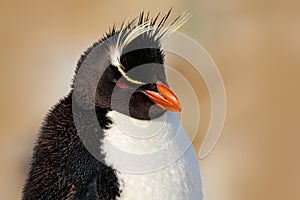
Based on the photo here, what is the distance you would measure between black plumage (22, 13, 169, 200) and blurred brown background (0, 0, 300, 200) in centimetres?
110

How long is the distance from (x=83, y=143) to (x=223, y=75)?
6.32 feet

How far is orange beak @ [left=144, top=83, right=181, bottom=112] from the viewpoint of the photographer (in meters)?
1.21

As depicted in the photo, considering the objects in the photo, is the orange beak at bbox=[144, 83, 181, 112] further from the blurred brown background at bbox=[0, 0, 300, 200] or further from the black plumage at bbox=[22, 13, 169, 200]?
the blurred brown background at bbox=[0, 0, 300, 200]

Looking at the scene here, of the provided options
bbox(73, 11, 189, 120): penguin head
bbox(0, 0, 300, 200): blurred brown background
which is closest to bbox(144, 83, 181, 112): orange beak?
bbox(73, 11, 189, 120): penguin head

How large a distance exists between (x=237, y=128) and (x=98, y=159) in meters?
1.76

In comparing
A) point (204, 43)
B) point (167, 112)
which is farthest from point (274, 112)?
point (167, 112)

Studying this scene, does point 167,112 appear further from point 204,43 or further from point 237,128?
point 204,43

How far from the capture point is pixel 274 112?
2.96 meters

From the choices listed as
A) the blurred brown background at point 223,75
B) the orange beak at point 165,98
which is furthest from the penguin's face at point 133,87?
the blurred brown background at point 223,75

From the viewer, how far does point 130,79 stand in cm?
124

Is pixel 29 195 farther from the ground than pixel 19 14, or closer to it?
closer to it

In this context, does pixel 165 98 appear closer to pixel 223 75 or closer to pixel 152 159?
pixel 152 159

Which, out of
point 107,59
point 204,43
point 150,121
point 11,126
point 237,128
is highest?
point 204,43

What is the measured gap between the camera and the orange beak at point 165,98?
3.99 ft
